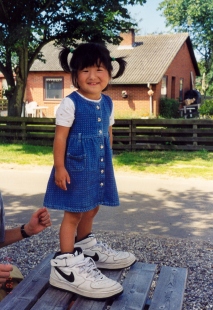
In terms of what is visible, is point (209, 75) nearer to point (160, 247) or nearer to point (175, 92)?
point (175, 92)

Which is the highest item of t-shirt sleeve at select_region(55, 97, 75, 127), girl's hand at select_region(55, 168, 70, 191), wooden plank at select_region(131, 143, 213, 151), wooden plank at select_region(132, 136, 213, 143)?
t-shirt sleeve at select_region(55, 97, 75, 127)

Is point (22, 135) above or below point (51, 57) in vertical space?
below

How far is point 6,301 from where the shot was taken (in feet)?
7.79

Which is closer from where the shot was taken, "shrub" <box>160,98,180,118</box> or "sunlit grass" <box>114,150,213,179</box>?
"sunlit grass" <box>114,150,213,179</box>

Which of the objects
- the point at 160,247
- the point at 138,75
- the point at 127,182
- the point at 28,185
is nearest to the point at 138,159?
the point at 127,182

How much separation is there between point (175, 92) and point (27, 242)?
2839cm

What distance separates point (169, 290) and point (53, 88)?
28542mm

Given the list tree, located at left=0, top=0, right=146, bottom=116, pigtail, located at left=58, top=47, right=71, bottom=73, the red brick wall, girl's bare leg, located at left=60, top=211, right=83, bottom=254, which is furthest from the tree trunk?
girl's bare leg, located at left=60, top=211, right=83, bottom=254

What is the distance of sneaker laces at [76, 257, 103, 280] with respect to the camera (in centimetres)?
267

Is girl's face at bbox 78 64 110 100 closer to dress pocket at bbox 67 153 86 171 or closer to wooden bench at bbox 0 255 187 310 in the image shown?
dress pocket at bbox 67 153 86 171

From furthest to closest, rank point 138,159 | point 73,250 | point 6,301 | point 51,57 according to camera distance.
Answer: point 51,57 < point 138,159 < point 73,250 < point 6,301

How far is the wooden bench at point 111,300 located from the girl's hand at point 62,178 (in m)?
0.56

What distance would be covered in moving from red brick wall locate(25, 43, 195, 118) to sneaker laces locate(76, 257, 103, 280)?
21911 millimetres

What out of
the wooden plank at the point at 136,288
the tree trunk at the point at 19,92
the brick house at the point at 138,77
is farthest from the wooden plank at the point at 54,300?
the brick house at the point at 138,77
